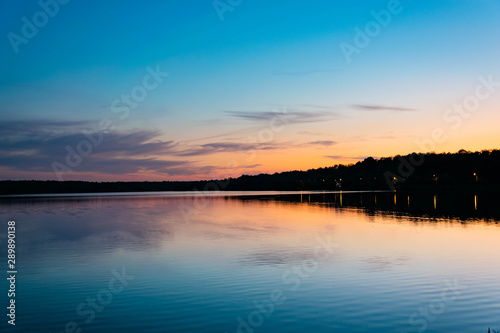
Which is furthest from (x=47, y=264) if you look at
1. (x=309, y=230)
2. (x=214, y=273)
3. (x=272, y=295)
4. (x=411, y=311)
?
(x=309, y=230)

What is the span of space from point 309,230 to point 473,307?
93.5 ft

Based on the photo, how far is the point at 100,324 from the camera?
1488 cm

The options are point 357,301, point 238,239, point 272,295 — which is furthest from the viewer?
point 238,239

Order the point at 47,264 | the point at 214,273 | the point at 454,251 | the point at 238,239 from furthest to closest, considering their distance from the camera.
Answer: the point at 238,239, the point at 454,251, the point at 47,264, the point at 214,273

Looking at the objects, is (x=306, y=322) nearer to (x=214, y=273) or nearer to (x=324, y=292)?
(x=324, y=292)

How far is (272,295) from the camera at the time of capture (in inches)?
726

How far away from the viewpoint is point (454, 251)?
29.6m

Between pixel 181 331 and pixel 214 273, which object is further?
pixel 214 273

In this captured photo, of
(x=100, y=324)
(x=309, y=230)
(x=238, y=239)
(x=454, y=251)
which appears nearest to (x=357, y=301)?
(x=100, y=324)

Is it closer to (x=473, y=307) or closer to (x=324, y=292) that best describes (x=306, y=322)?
(x=324, y=292)

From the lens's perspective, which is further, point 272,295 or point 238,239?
point 238,239

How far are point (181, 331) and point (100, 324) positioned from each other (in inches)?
120

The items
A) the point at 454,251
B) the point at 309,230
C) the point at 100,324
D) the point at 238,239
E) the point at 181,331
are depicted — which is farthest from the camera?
the point at 309,230

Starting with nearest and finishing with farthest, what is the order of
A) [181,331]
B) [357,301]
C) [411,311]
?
[181,331], [411,311], [357,301]
